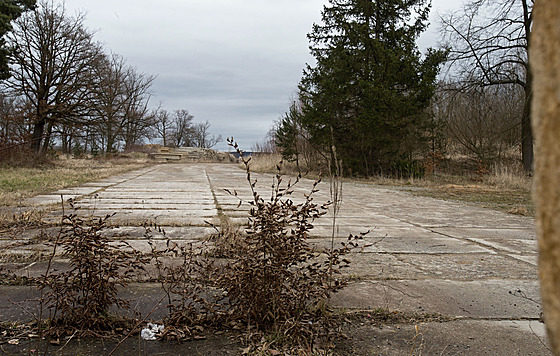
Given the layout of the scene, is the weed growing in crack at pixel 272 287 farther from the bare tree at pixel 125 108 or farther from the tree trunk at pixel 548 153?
the bare tree at pixel 125 108

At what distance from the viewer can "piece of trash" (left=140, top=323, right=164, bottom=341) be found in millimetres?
1676

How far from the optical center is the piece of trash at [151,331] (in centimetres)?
168

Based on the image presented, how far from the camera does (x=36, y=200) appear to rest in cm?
582

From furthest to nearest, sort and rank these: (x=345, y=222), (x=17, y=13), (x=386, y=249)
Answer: (x=17, y=13)
(x=345, y=222)
(x=386, y=249)

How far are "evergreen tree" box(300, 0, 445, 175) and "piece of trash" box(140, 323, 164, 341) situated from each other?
10755 millimetres

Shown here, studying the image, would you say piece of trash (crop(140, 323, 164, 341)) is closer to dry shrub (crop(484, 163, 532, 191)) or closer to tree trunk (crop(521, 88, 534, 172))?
dry shrub (crop(484, 163, 532, 191))

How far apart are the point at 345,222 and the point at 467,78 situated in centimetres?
1271

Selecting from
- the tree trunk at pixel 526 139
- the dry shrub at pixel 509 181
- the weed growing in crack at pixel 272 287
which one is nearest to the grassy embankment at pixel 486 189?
the dry shrub at pixel 509 181

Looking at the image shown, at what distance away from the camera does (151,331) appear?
5.64 ft

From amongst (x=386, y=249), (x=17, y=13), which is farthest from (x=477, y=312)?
(x=17, y=13)

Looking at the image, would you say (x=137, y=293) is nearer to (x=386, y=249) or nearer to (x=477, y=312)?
(x=477, y=312)

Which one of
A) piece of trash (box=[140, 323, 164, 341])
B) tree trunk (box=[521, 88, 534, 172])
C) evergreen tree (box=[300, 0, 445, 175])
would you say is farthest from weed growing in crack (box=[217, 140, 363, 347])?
tree trunk (box=[521, 88, 534, 172])

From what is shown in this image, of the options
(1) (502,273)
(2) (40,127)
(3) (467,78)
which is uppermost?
(3) (467,78)

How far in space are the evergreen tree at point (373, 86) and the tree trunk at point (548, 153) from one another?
11.8 m
